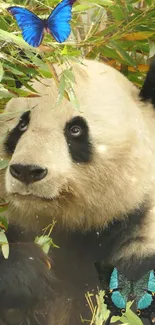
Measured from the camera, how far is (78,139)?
95 centimetres

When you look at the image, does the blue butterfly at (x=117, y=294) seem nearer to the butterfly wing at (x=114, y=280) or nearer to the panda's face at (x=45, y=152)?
the butterfly wing at (x=114, y=280)

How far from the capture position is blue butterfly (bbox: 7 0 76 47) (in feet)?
2.47

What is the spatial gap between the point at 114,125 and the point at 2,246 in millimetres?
244

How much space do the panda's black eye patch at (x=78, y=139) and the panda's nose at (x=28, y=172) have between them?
0.09 m

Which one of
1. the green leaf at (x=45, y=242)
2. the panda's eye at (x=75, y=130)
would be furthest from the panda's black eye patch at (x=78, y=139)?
the green leaf at (x=45, y=242)

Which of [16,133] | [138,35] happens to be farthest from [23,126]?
[138,35]

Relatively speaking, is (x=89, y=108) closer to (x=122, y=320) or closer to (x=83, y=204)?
(x=83, y=204)

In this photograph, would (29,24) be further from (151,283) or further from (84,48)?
(151,283)

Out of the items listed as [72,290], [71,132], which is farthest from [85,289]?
[71,132]

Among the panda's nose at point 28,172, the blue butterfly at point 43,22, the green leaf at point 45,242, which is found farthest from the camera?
the green leaf at point 45,242

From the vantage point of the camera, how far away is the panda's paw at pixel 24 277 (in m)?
0.94

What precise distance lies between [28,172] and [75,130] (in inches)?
4.7

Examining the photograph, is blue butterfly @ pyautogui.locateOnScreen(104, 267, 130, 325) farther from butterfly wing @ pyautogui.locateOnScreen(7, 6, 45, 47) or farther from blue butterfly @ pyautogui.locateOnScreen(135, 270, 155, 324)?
butterfly wing @ pyautogui.locateOnScreen(7, 6, 45, 47)

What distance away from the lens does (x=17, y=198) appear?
3.01 feet
